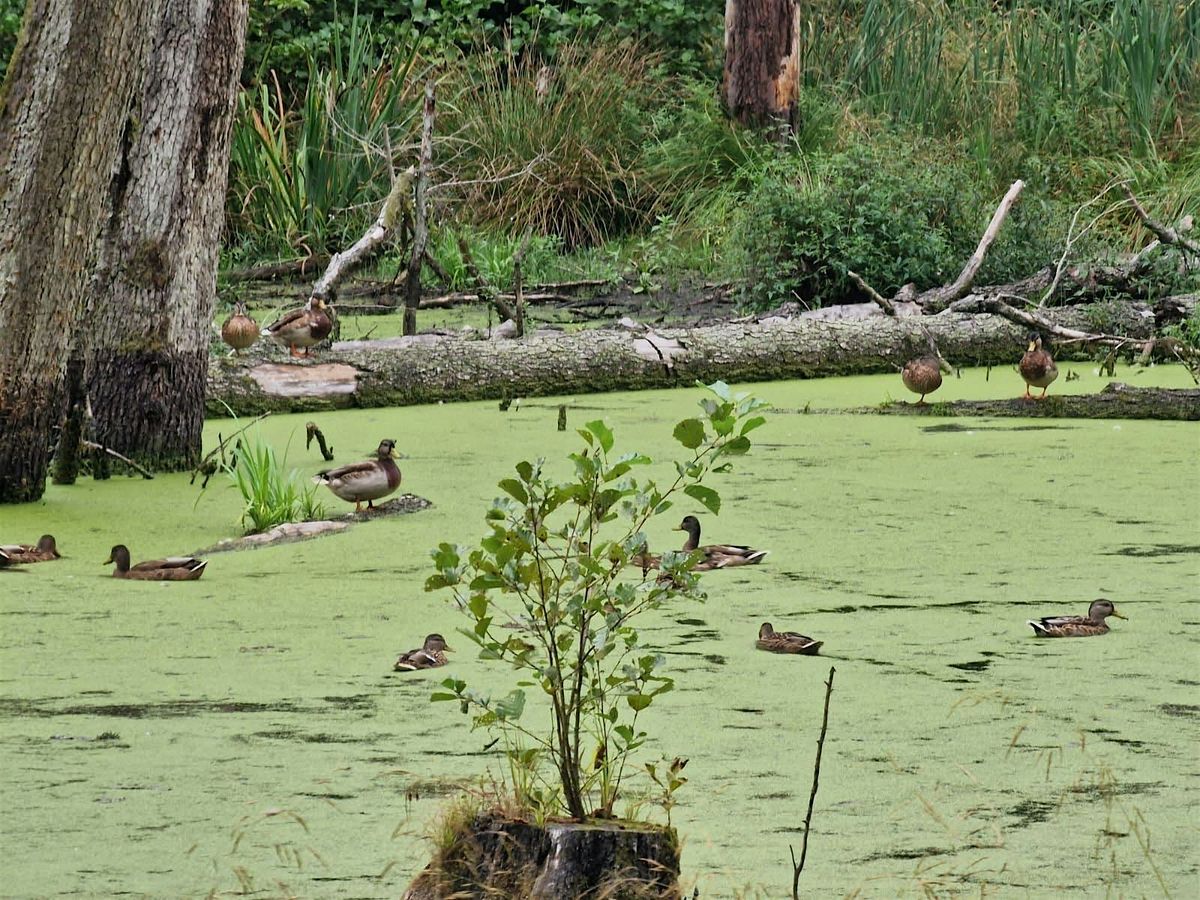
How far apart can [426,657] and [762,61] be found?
10340 millimetres

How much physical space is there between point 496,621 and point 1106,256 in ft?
25.5

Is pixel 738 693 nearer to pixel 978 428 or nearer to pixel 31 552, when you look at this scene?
Result: pixel 31 552

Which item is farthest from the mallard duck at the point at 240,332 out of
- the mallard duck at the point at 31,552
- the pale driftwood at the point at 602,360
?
the mallard duck at the point at 31,552

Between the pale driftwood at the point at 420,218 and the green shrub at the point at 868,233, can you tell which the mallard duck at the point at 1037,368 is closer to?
the green shrub at the point at 868,233

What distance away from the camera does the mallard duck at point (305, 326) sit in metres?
9.03

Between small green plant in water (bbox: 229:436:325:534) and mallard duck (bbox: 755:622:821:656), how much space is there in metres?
2.22

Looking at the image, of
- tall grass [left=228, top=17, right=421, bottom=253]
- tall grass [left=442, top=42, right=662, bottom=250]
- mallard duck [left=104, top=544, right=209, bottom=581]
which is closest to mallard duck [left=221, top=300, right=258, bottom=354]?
mallard duck [left=104, top=544, right=209, bottom=581]

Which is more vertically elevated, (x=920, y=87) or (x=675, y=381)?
(x=920, y=87)

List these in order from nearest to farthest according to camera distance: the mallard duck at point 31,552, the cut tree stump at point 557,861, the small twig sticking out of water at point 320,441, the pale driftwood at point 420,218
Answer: the cut tree stump at point 557,861 < the mallard duck at point 31,552 < the small twig sticking out of water at point 320,441 < the pale driftwood at point 420,218

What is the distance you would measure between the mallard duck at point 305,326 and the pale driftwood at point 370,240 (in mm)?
512

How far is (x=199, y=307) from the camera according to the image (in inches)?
301

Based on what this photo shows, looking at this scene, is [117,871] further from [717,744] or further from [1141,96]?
[1141,96]

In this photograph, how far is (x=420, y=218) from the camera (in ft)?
34.4

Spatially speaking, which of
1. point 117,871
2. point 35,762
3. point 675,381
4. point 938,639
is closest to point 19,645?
point 35,762
